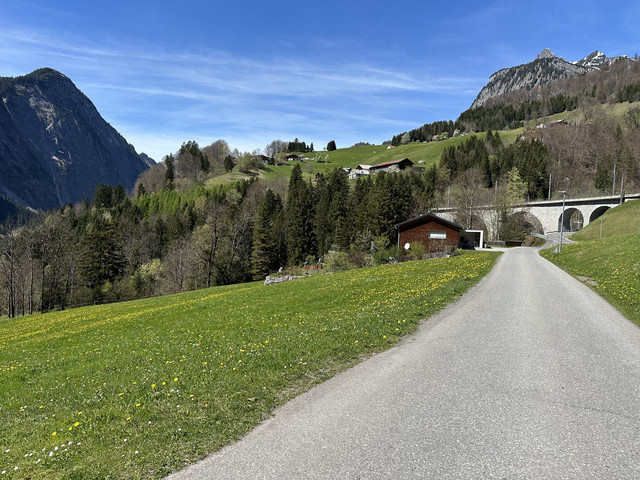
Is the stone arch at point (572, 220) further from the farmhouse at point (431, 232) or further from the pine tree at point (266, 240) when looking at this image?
the pine tree at point (266, 240)

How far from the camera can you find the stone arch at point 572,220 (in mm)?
93931

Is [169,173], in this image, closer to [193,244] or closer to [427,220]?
[193,244]

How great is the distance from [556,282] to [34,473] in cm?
2528

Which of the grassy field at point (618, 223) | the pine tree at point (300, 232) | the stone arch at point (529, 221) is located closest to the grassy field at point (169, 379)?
the pine tree at point (300, 232)

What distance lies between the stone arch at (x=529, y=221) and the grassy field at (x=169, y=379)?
7832 cm

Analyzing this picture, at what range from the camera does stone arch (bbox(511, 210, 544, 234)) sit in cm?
8459

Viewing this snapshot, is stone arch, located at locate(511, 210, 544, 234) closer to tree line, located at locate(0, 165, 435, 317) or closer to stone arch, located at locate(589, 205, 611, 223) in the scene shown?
stone arch, located at locate(589, 205, 611, 223)

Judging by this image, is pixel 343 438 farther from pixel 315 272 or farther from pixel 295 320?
pixel 315 272

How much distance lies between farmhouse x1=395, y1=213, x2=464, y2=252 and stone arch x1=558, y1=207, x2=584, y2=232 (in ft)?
186

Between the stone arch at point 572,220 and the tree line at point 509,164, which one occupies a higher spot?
the tree line at point 509,164

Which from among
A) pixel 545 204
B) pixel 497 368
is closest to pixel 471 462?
pixel 497 368

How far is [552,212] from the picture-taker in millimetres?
92312

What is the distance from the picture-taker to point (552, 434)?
17.7ft

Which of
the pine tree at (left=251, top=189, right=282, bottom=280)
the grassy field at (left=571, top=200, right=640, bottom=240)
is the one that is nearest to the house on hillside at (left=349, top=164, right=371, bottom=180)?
the pine tree at (left=251, top=189, right=282, bottom=280)
